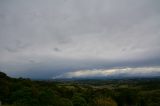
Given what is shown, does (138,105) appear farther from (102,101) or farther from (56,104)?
(56,104)

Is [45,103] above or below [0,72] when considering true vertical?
below

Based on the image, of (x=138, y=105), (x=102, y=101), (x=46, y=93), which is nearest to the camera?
(x=46, y=93)

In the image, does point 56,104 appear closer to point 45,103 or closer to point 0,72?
point 45,103

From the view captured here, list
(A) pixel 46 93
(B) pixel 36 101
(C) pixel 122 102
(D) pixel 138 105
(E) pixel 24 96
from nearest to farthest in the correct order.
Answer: (B) pixel 36 101 < (A) pixel 46 93 < (E) pixel 24 96 < (D) pixel 138 105 < (C) pixel 122 102

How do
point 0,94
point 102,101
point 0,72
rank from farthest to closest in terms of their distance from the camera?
point 0,72, point 102,101, point 0,94

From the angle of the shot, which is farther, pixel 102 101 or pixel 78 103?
pixel 102 101

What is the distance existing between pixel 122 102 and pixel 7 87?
144ft

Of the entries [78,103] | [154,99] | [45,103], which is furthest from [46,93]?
[154,99]

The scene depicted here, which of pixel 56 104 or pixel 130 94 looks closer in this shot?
pixel 56 104

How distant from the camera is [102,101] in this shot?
8544cm

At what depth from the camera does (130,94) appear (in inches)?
4193

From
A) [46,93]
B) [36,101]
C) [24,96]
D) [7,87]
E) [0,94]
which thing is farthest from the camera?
[7,87]

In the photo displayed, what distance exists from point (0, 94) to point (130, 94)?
5019cm

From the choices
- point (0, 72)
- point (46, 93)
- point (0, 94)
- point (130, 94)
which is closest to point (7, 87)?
point (0, 94)
